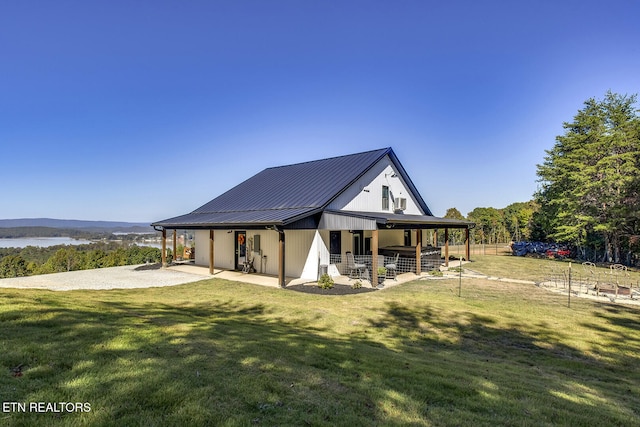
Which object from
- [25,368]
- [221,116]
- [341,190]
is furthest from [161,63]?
[25,368]

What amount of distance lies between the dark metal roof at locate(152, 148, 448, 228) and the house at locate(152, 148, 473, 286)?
66mm

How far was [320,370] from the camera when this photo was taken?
160 inches

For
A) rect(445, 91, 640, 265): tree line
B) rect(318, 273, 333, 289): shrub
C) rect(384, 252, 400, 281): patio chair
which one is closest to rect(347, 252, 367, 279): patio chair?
rect(384, 252, 400, 281): patio chair

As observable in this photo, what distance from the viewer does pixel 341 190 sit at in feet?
51.7

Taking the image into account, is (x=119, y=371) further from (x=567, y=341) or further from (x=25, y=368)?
(x=567, y=341)

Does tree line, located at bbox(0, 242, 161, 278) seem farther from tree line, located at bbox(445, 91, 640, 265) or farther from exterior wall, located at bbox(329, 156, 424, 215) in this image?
tree line, located at bbox(445, 91, 640, 265)

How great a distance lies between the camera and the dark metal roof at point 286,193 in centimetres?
1476

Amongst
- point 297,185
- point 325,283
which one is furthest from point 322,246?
point 297,185

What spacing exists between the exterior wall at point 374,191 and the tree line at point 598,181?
1183 centimetres

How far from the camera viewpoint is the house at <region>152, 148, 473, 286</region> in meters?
13.9

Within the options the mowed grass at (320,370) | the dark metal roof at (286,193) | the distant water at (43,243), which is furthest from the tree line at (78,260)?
the distant water at (43,243)

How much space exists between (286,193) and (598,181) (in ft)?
64.6

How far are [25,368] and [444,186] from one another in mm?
29263

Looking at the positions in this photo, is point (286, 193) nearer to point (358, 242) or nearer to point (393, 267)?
point (358, 242)
